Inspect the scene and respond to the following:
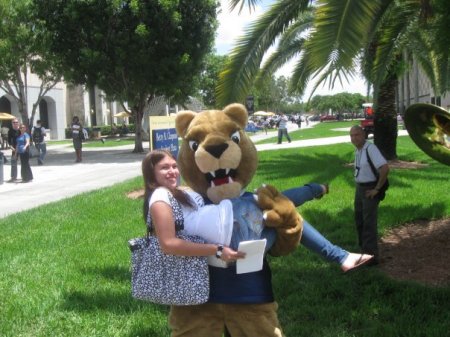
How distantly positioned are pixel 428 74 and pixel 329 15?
1058 cm

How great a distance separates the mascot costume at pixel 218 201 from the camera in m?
2.58

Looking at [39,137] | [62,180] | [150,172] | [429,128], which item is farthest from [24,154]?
[150,172]

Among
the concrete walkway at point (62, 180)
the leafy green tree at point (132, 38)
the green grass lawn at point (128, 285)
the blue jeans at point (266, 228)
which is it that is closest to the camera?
the blue jeans at point (266, 228)

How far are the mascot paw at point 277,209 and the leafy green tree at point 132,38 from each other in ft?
60.2

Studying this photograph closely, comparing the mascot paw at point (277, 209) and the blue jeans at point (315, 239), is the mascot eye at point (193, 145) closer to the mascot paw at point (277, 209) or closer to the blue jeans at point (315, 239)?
the mascot paw at point (277, 209)

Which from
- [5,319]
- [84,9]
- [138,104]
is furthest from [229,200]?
[138,104]

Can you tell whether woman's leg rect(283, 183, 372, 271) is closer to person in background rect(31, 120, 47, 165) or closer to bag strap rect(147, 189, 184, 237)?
bag strap rect(147, 189, 184, 237)

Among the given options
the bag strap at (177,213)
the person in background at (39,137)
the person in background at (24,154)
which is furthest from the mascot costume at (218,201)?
the person in background at (39,137)

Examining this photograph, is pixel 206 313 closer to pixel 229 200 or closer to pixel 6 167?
pixel 229 200

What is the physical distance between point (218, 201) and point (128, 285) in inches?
107

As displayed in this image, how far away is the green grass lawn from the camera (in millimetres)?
4098

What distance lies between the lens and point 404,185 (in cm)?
964

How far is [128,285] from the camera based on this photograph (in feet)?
16.7

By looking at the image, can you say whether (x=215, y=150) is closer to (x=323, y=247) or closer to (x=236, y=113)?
(x=236, y=113)
